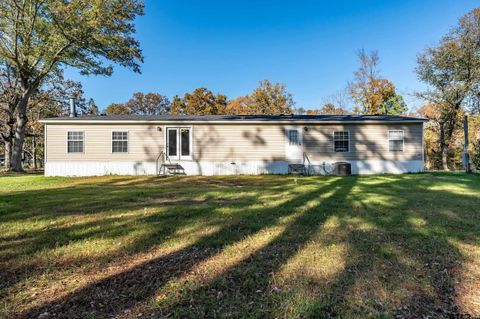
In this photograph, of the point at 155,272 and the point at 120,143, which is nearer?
the point at 155,272

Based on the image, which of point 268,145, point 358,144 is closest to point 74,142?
point 268,145

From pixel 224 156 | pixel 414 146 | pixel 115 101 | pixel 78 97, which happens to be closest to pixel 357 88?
pixel 414 146

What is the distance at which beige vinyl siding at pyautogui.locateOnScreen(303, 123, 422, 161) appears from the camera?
13438 millimetres

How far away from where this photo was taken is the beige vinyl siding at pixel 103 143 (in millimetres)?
12859

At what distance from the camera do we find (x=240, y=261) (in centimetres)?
293

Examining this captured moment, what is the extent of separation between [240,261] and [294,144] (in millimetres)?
11123

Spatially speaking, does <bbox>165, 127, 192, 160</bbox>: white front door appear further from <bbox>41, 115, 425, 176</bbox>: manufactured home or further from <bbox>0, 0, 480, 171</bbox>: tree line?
<bbox>0, 0, 480, 171</bbox>: tree line

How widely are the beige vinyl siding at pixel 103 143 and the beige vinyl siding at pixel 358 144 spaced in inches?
319

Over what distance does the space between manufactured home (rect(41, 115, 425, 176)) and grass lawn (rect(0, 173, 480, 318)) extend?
7.95m

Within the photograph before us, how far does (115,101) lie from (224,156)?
39.9 m

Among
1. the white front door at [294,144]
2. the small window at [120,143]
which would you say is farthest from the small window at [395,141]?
the small window at [120,143]

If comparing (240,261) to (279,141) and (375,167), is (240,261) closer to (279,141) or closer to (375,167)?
(279,141)

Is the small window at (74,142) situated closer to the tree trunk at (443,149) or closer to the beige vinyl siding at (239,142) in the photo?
the beige vinyl siding at (239,142)

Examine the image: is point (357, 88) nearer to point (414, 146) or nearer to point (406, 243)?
point (414, 146)
